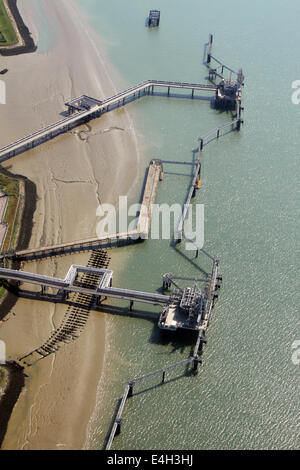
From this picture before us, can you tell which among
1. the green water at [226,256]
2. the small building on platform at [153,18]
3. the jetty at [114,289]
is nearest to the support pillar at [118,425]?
the jetty at [114,289]

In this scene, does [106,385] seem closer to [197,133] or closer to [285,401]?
[285,401]

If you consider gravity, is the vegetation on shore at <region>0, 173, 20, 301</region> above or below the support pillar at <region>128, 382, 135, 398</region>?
above

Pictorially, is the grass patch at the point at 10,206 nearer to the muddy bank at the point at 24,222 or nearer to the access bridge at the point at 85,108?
the muddy bank at the point at 24,222

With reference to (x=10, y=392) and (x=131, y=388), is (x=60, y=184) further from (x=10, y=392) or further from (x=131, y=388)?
(x=131, y=388)
